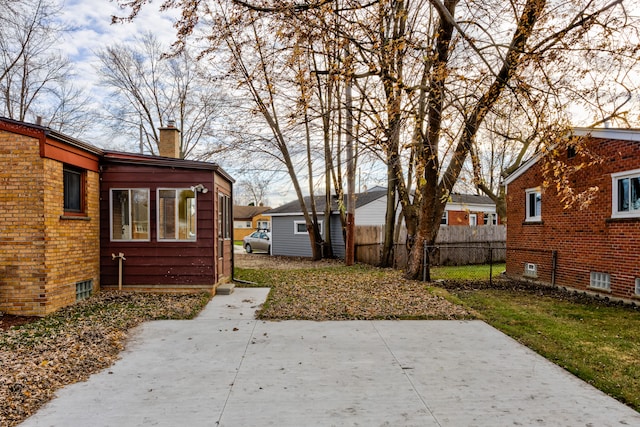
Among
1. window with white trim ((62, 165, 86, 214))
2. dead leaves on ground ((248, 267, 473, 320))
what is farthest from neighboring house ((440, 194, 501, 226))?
window with white trim ((62, 165, 86, 214))

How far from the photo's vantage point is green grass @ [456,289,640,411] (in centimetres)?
463

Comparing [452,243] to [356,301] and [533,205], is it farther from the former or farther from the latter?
[356,301]

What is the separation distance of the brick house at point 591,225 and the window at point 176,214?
7573 mm

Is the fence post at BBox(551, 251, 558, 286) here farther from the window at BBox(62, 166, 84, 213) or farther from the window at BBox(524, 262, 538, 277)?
the window at BBox(62, 166, 84, 213)

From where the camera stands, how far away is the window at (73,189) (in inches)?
306

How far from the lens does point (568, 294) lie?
34.7 feet

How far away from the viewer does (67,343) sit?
536cm

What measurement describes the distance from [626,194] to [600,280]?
217 cm

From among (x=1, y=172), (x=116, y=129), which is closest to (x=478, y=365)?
(x=1, y=172)

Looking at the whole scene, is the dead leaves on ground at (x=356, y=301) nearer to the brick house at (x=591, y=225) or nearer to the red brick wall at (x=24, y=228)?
the brick house at (x=591, y=225)

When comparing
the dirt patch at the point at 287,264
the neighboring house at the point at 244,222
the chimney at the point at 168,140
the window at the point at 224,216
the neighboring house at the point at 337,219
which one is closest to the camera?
the window at the point at 224,216

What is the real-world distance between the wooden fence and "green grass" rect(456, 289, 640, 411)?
24.4 ft

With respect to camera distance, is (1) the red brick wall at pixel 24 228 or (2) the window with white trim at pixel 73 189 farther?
(2) the window with white trim at pixel 73 189

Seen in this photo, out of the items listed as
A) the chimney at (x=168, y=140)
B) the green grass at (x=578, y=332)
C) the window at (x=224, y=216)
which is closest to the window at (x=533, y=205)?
the green grass at (x=578, y=332)
